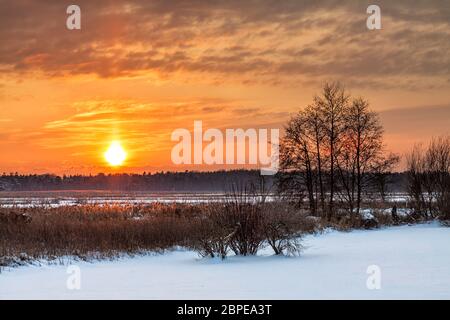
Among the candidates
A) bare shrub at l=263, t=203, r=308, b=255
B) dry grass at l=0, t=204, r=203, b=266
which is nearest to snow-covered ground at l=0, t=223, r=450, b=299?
bare shrub at l=263, t=203, r=308, b=255

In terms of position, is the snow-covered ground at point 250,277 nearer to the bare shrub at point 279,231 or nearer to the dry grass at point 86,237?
the bare shrub at point 279,231

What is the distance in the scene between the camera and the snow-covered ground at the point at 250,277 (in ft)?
37.3

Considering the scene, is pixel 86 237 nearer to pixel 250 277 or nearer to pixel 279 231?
pixel 279 231

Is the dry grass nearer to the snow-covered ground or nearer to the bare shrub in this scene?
the snow-covered ground

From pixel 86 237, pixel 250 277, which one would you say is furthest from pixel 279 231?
pixel 86 237

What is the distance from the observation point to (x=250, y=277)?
45.4 feet

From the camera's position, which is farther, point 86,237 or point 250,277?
point 86,237

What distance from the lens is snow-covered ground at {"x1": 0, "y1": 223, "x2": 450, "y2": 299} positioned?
37.3 ft

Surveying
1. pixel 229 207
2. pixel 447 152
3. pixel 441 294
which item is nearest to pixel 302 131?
pixel 447 152

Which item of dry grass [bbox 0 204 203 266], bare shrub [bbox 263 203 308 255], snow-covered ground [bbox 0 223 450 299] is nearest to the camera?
snow-covered ground [bbox 0 223 450 299]

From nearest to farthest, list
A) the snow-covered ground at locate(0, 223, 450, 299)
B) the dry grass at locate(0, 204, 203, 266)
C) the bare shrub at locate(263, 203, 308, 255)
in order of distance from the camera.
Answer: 1. the snow-covered ground at locate(0, 223, 450, 299)
2. the bare shrub at locate(263, 203, 308, 255)
3. the dry grass at locate(0, 204, 203, 266)

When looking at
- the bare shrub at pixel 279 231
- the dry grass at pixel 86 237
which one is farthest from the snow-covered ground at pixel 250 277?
the dry grass at pixel 86 237

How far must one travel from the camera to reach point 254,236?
18.9 meters
